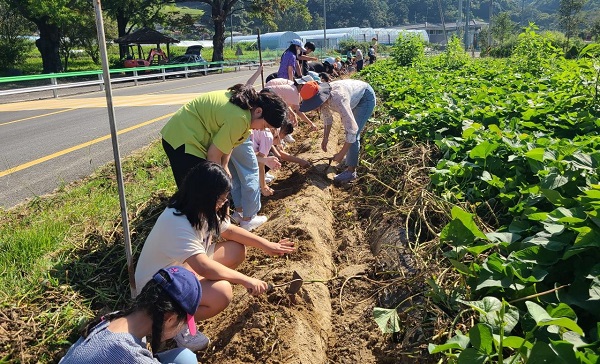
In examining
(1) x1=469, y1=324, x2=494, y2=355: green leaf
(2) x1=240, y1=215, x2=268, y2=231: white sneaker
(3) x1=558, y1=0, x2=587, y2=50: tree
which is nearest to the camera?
(1) x1=469, y1=324, x2=494, y2=355: green leaf

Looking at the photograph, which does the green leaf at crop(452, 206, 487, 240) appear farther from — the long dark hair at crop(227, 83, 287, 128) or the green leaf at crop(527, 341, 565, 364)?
the long dark hair at crop(227, 83, 287, 128)

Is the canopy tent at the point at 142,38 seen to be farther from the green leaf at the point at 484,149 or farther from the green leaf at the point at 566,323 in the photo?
the green leaf at the point at 566,323

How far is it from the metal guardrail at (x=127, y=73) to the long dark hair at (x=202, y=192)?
50.8 ft

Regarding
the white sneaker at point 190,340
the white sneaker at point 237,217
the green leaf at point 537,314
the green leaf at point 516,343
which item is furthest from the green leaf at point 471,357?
the white sneaker at point 237,217

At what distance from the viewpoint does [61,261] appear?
3.88m

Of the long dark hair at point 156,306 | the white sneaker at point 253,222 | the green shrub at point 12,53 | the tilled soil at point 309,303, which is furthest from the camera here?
the green shrub at point 12,53

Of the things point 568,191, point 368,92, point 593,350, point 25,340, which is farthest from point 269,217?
point 593,350

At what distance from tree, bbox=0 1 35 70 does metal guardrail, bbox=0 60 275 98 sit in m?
8.12

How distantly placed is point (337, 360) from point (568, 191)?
5.59 ft

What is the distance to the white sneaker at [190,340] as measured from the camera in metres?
3.05

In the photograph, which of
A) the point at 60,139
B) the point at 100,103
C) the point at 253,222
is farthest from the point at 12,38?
the point at 253,222

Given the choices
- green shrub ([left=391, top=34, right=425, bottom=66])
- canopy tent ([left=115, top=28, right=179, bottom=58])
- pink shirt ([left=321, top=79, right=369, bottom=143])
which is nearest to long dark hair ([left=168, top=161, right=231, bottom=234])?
pink shirt ([left=321, top=79, right=369, bottom=143])

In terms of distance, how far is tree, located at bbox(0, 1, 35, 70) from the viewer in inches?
1331

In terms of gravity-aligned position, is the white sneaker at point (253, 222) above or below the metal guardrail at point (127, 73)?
below
